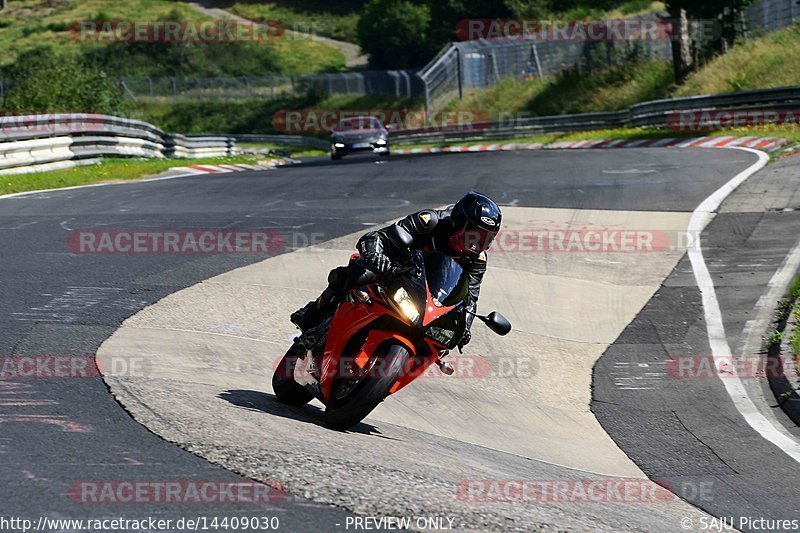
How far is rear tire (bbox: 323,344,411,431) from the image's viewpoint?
6238 millimetres

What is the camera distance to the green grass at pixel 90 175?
1961 cm

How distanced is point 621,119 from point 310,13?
71304 millimetres

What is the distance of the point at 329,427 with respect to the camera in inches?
257

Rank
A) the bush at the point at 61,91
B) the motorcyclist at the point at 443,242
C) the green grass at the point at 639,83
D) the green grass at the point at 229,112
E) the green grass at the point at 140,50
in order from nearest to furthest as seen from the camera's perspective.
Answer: the motorcyclist at the point at 443,242 → the bush at the point at 61,91 → the green grass at the point at 639,83 → the green grass at the point at 229,112 → the green grass at the point at 140,50

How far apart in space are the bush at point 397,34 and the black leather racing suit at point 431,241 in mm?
68516

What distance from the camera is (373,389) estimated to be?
6242 millimetres

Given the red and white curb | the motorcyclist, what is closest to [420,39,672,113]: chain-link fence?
the red and white curb

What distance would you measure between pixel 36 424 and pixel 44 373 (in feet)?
4.17

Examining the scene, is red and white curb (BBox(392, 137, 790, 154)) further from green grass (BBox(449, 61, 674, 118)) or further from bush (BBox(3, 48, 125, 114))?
bush (BBox(3, 48, 125, 114))

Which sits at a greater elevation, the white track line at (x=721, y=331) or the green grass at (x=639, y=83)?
the green grass at (x=639, y=83)

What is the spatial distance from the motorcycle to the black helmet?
14cm

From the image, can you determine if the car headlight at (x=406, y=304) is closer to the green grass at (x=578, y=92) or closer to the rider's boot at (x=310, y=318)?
the rider's boot at (x=310, y=318)

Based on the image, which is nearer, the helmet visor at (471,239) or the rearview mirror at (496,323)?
the helmet visor at (471,239)

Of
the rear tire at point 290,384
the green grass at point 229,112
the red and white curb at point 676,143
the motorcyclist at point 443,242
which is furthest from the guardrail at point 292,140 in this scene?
the motorcyclist at point 443,242
